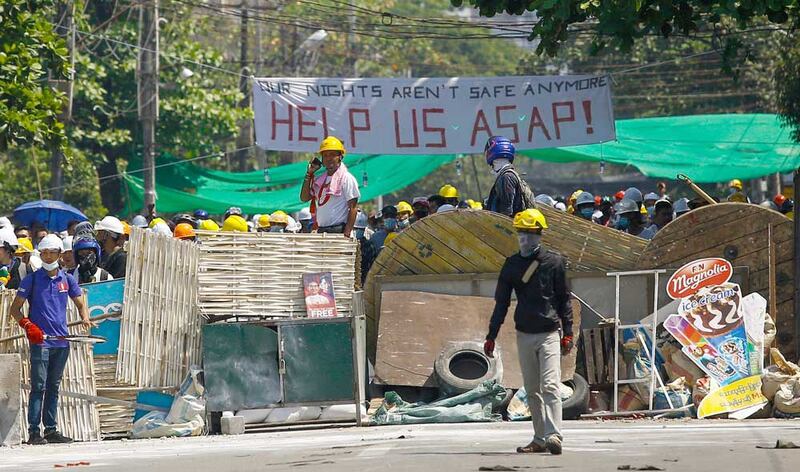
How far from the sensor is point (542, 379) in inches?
427

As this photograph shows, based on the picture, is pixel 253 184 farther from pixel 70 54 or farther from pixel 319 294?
pixel 319 294

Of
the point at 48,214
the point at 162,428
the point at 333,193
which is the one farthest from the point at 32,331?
the point at 48,214

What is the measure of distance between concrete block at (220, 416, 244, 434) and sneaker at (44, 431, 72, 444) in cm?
141

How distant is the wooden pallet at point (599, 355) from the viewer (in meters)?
14.4

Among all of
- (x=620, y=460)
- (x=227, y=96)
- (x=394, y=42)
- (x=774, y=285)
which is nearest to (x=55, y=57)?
(x=774, y=285)

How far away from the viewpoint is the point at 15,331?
13.8 meters

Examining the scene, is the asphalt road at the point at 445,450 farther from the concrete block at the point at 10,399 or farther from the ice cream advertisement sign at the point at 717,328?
the ice cream advertisement sign at the point at 717,328

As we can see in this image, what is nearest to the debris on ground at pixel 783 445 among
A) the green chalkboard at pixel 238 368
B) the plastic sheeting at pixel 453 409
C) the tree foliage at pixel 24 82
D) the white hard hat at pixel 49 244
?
the plastic sheeting at pixel 453 409

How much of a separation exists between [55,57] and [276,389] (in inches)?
298

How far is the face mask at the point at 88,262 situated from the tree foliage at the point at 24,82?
3.62m

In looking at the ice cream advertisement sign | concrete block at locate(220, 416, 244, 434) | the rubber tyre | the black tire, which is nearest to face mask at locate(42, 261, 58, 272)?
concrete block at locate(220, 416, 244, 434)

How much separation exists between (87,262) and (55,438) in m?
2.43

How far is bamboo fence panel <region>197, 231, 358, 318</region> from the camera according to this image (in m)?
14.0

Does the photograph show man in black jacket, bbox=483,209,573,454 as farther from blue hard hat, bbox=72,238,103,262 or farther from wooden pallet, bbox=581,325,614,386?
blue hard hat, bbox=72,238,103,262
